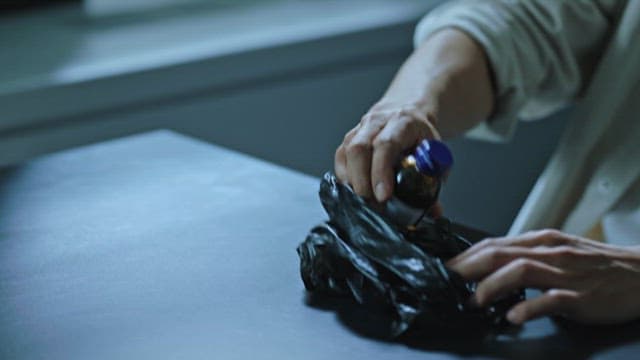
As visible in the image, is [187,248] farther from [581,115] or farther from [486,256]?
[581,115]

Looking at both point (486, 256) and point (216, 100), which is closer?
point (486, 256)

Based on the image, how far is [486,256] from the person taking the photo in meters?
0.86

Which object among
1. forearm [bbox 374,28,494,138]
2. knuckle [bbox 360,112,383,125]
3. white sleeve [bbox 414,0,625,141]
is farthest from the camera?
white sleeve [bbox 414,0,625,141]

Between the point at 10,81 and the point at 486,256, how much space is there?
3.27 ft

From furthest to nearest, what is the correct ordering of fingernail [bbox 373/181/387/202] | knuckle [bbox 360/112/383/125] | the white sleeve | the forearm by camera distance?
the white sleeve
the forearm
knuckle [bbox 360/112/383/125]
fingernail [bbox 373/181/387/202]

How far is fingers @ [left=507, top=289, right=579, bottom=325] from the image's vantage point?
2.69 feet

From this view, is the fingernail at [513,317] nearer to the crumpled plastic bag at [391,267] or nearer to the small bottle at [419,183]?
the crumpled plastic bag at [391,267]

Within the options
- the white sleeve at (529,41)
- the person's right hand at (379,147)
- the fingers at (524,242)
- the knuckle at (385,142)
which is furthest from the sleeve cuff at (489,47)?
the fingers at (524,242)

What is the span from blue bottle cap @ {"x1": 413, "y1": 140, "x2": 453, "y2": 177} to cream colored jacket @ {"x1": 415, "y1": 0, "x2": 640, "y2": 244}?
0.49 meters

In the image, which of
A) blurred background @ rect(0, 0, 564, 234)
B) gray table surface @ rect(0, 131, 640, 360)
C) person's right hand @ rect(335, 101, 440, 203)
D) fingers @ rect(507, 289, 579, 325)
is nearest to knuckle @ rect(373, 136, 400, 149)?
person's right hand @ rect(335, 101, 440, 203)

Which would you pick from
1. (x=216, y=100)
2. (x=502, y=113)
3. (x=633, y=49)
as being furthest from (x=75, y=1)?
(x=633, y=49)

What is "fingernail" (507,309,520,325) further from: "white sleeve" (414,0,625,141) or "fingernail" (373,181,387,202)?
"white sleeve" (414,0,625,141)

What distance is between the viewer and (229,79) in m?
1.88

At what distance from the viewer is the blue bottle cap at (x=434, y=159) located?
89cm
